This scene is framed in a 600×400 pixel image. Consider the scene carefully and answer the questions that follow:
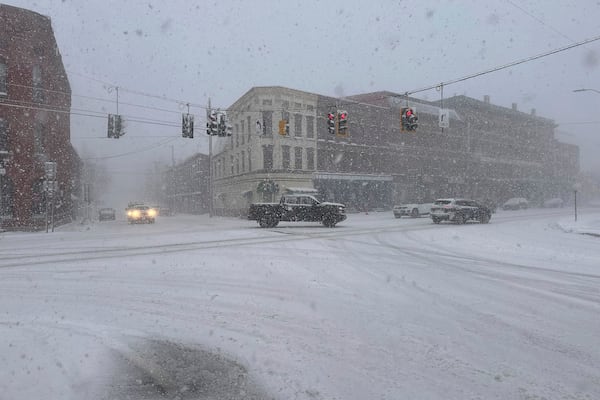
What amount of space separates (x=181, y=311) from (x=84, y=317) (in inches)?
47.7

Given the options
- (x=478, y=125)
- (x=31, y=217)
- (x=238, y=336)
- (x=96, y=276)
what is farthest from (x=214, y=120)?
(x=478, y=125)

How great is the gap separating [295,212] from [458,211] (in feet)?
29.0

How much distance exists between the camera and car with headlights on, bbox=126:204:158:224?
29.0 meters

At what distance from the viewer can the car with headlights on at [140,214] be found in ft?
95.3

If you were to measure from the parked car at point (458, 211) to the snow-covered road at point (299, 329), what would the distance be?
12633 millimetres

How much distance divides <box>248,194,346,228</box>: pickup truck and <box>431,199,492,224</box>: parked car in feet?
18.1

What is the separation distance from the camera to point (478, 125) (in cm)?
6059

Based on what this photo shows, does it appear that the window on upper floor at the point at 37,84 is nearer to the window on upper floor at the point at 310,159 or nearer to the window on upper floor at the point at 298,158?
the window on upper floor at the point at 298,158

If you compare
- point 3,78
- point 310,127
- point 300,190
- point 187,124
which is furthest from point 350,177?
point 3,78

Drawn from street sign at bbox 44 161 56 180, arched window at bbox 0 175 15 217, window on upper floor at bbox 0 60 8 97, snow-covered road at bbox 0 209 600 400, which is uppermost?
window on upper floor at bbox 0 60 8 97

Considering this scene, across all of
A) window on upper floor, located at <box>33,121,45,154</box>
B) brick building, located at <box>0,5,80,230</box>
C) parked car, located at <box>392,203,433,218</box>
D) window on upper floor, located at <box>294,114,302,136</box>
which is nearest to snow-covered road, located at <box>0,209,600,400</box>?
brick building, located at <box>0,5,80,230</box>

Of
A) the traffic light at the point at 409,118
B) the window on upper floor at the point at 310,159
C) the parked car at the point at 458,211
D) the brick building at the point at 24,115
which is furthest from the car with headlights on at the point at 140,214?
the parked car at the point at 458,211

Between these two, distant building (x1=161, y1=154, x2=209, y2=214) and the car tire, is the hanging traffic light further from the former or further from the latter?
distant building (x1=161, y1=154, x2=209, y2=214)

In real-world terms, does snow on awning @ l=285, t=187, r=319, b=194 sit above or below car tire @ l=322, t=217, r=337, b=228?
above
